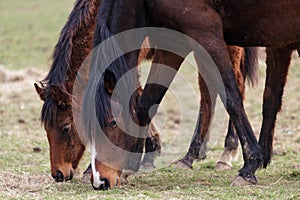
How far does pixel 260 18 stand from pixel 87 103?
1.90 meters

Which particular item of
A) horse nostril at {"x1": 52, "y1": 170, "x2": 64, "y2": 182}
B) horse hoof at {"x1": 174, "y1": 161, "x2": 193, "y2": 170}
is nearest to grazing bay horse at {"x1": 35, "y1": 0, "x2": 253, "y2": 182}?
horse nostril at {"x1": 52, "y1": 170, "x2": 64, "y2": 182}

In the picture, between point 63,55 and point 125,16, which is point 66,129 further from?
point 125,16

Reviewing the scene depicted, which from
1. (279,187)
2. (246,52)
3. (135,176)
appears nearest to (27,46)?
(246,52)

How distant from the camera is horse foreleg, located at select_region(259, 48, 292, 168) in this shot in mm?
7090

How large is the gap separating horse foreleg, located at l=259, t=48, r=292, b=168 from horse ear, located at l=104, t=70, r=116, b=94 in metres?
2.15

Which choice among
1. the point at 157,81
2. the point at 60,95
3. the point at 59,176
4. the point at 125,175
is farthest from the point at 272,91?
the point at 59,176

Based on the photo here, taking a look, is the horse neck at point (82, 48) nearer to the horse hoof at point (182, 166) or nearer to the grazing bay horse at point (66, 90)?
the grazing bay horse at point (66, 90)

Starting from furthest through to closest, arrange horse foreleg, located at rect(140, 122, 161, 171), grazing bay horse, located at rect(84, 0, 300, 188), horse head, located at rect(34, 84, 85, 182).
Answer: horse foreleg, located at rect(140, 122, 161, 171) < horse head, located at rect(34, 84, 85, 182) < grazing bay horse, located at rect(84, 0, 300, 188)

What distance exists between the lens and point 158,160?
26.8 ft


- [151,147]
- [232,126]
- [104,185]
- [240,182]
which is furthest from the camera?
[232,126]

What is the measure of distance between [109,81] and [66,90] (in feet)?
3.18

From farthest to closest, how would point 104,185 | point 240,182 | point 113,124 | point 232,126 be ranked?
point 232,126
point 240,182
point 113,124
point 104,185

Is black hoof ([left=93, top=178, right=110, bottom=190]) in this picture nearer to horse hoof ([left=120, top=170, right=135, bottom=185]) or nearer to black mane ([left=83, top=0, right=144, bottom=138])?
black mane ([left=83, top=0, right=144, bottom=138])

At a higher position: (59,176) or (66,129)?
(66,129)
